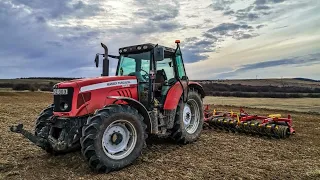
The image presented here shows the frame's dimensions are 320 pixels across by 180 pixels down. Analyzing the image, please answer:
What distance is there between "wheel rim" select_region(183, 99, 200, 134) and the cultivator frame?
A: 173cm

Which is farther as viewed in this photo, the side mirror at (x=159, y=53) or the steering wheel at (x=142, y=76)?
the steering wheel at (x=142, y=76)

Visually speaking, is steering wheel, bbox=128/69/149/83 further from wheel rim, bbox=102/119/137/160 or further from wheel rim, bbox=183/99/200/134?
wheel rim, bbox=183/99/200/134

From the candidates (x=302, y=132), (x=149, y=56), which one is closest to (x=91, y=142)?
(x=149, y=56)

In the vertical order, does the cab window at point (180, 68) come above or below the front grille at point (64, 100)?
above

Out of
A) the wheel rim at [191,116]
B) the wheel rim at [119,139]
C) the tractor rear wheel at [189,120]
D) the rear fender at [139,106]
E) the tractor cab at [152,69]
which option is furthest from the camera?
the wheel rim at [191,116]

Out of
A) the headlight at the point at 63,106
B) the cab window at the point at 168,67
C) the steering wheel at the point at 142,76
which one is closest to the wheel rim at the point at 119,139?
the headlight at the point at 63,106

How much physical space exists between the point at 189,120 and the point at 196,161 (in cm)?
217

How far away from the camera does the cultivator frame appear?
8.79 meters

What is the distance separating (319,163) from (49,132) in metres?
5.60

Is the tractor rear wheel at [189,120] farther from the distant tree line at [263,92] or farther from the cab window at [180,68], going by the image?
the distant tree line at [263,92]

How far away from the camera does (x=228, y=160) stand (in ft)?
21.1

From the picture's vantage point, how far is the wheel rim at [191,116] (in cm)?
823

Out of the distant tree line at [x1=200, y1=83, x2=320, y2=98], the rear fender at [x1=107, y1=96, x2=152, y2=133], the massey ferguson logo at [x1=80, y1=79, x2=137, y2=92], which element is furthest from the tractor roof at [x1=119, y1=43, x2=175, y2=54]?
the distant tree line at [x1=200, y1=83, x2=320, y2=98]

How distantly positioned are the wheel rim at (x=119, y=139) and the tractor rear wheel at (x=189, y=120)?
1.76 metres
